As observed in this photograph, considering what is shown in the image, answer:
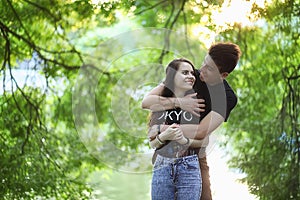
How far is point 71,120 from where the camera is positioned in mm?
3426

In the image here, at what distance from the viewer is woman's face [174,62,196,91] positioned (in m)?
1.45

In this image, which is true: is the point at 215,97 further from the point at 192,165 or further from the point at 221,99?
the point at 192,165

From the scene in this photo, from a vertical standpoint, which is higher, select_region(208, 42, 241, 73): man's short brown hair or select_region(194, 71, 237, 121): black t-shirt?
select_region(208, 42, 241, 73): man's short brown hair

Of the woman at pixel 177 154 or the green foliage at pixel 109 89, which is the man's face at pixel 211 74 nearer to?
the woman at pixel 177 154

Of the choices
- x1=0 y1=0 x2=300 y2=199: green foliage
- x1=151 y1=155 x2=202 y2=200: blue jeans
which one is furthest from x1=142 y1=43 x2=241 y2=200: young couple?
x1=0 y1=0 x2=300 y2=199: green foliage

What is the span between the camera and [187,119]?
146cm

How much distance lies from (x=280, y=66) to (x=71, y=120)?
3.91 ft

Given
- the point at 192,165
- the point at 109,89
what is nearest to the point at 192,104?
the point at 192,165

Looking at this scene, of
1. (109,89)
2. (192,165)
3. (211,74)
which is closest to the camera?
(192,165)

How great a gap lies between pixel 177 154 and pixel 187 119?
0.10 m

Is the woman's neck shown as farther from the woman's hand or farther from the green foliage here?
the green foliage

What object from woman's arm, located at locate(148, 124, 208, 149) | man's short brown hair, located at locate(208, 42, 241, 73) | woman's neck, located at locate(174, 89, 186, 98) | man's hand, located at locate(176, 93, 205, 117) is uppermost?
man's short brown hair, located at locate(208, 42, 241, 73)

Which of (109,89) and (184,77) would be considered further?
(109,89)

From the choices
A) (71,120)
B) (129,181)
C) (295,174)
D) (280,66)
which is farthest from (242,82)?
(129,181)
